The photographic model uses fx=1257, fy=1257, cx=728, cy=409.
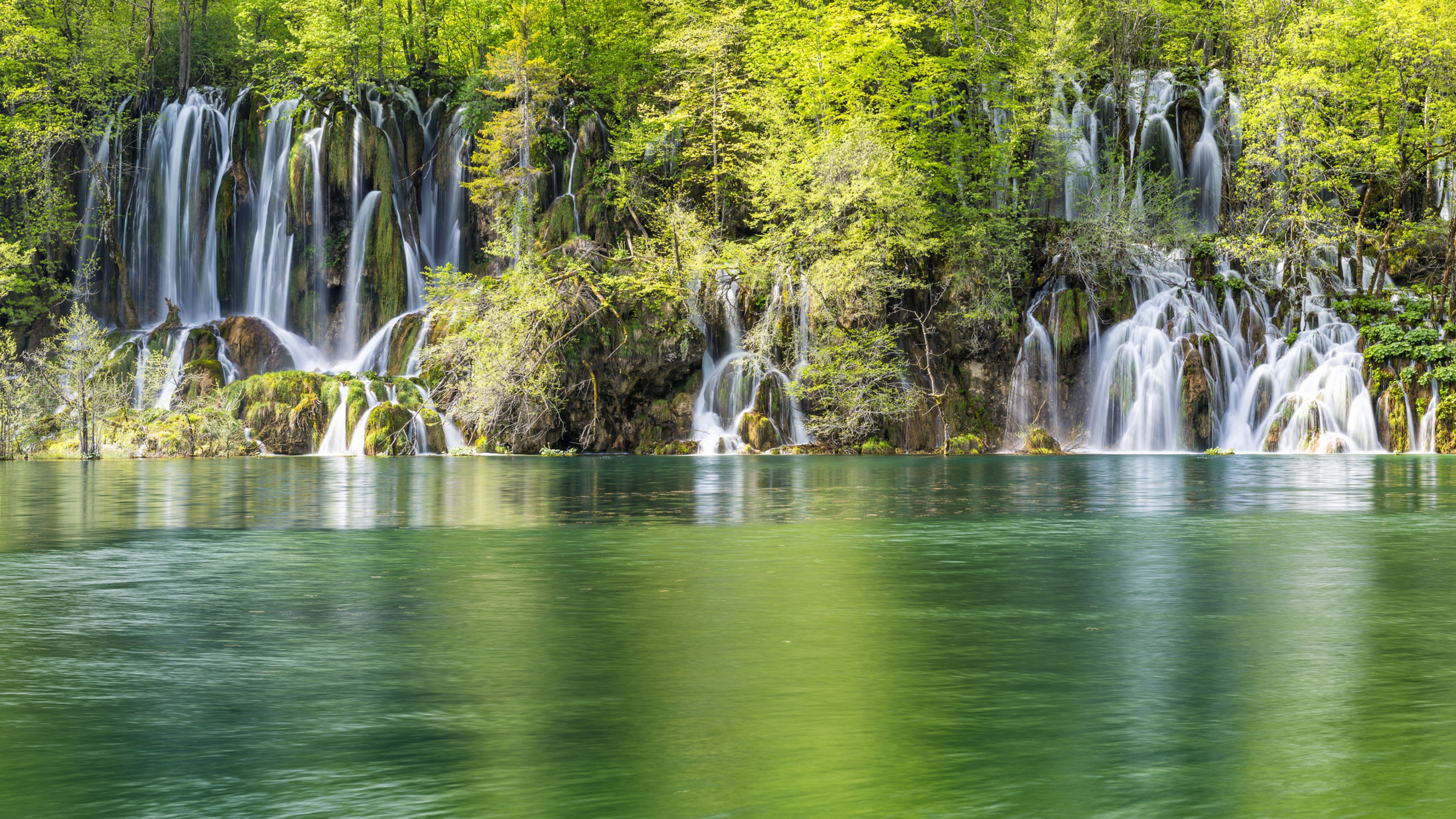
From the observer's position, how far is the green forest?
35250mm

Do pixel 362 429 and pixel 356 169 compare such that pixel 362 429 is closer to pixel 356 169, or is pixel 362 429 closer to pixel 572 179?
pixel 572 179

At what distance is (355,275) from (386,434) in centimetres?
1025

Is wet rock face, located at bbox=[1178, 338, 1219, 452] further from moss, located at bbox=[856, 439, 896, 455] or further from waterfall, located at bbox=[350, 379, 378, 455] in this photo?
waterfall, located at bbox=[350, 379, 378, 455]

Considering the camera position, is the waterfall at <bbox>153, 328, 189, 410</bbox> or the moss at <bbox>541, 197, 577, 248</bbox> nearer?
the waterfall at <bbox>153, 328, 189, 410</bbox>

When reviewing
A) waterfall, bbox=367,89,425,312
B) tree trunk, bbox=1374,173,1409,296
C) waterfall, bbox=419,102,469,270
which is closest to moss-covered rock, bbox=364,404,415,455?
waterfall, bbox=367,89,425,312

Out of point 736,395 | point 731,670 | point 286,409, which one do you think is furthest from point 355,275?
point 731,670

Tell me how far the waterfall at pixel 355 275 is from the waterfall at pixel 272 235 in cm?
204

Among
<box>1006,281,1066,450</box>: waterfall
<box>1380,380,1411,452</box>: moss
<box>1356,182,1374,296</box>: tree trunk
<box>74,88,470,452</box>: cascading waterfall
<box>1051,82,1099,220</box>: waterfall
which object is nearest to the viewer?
<box>1380,380,1411,452</box>: moss

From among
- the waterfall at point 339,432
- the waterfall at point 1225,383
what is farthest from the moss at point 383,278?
the waterfall at point 1225,383

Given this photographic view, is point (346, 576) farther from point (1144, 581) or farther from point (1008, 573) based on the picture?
point (1144, 581)

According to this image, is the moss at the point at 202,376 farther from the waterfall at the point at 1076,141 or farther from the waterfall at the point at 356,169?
the waterfall at the point at 1076,141

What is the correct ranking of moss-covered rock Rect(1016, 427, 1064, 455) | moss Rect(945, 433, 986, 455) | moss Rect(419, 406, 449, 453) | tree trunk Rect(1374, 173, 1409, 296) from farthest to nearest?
tree trunk Rect(1374, 173, 1409, 296) → moss Rect(945, 433, 986, 455) → moss-covered rock Rect(1016, 427, 1064, 455) → moss Rect(419, 406, 449, 453)

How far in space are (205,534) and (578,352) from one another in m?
24.2

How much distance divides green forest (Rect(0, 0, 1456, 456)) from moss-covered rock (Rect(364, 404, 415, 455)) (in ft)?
0.30
